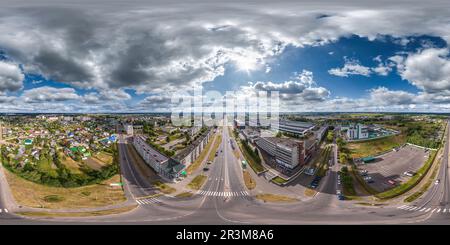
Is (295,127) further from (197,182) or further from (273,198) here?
(197,182)

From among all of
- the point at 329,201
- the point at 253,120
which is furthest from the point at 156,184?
the point at 329,201

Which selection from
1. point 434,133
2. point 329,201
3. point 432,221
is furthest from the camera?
point 434,133

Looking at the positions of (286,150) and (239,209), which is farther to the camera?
(286,150)

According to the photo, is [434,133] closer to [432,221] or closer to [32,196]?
[432,221]

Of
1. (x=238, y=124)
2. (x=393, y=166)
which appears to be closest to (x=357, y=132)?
(x=393, y=166)

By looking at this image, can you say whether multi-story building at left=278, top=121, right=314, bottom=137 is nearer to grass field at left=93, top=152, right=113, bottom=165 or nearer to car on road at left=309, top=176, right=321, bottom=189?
car on road at left=309, top=176, right=321, bottom=189

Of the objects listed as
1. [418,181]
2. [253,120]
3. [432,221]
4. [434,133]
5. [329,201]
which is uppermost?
[253,120]

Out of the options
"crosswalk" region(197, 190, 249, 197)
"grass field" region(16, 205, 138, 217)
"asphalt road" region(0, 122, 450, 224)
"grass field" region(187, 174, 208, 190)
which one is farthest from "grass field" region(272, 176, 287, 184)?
"grass field" region(16, 205, 138, 217)
